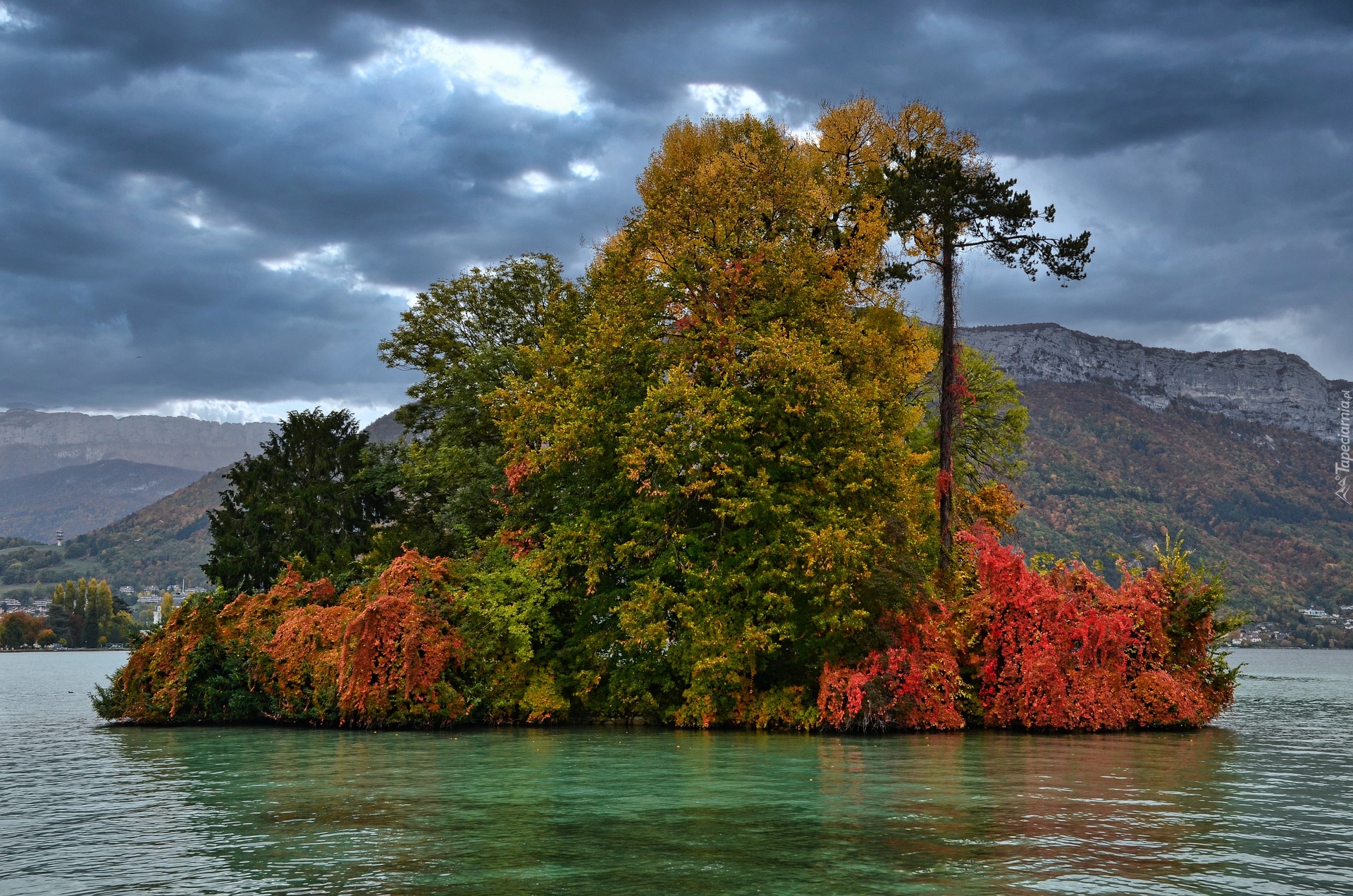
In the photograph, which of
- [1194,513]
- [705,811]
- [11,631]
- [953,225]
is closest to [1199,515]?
[1194,513]

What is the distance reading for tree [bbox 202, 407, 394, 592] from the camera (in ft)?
170

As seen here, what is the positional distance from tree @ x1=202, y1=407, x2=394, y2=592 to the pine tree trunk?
2618 cm

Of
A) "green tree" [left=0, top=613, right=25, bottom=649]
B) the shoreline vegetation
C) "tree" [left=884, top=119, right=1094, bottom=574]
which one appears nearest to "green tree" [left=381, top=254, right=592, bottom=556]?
the shoreline vegetation

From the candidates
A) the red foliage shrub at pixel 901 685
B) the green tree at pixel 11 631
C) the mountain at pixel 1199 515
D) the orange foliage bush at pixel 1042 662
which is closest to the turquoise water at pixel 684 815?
the red foliage shrub at pixel 901 685

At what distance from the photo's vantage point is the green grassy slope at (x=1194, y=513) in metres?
143

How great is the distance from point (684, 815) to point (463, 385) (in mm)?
32701

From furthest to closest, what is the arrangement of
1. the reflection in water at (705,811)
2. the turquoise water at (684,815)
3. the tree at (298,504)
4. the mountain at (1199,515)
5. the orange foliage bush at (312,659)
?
the mountain at (1199,515) < the tree at (298,504) < the orange foliage bush at (312,659) < the reflection in water at (705,811) < the turquoise water at (684,815)

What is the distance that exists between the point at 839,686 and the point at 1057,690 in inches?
265

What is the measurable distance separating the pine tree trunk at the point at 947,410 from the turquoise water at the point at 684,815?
7449 millimetres

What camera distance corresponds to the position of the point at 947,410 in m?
37.7

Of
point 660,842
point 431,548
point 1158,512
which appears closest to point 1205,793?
point 660,842

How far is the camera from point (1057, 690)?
111 feet

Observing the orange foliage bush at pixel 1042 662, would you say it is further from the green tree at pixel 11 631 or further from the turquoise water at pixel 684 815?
the green tree at pixel 11 631

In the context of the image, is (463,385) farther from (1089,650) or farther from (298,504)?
(1089,650)
